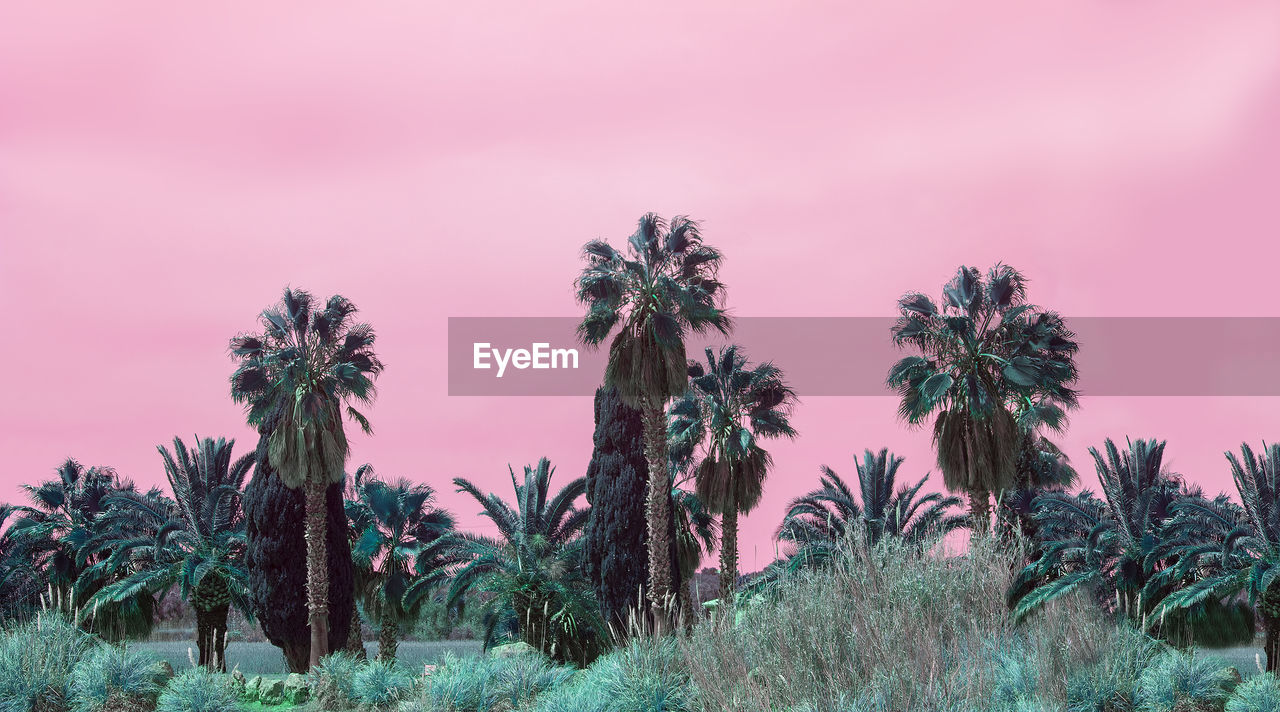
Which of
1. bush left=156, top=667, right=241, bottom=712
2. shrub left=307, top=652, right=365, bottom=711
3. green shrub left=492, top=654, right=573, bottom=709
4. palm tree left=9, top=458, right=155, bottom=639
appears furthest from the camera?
palm tree left=9, top=458, right=155, bottom=639

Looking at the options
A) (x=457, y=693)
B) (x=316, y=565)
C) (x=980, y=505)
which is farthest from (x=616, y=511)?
(x=457, y=693)

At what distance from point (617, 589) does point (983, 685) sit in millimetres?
22746

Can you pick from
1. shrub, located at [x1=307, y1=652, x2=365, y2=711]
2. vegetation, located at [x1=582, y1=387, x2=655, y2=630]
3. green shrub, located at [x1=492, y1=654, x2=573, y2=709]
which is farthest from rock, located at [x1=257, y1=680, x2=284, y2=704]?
vegetation, located at [x1=582, y1=387, x2=655, y2=630]

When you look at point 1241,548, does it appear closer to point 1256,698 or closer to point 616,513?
point 1256,698

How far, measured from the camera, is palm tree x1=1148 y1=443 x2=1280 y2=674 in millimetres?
36656

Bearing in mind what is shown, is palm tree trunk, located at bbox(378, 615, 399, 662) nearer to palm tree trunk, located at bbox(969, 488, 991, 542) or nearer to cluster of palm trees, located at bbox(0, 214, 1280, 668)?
cluster of palm trees, located at bbox(0, 214, 1280, 668)

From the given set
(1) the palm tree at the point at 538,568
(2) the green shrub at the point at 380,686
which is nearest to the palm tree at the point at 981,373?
(1) the palm tree at the point at 538,568

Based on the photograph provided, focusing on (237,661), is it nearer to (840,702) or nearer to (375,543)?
(375,543)

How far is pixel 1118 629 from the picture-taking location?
89.8 ft

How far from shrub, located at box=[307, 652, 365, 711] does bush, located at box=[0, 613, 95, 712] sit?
5.64 meters

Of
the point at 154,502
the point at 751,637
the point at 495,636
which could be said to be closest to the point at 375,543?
the point at 495,636

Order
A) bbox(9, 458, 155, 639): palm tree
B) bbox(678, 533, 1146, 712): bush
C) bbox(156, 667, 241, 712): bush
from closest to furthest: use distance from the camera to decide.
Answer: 1. bbox(678, 533, 1146, 712): bush
2. bbox(156, 667, 241, 712): bush
3. bbox(9, 458, 155, 639): palm tree

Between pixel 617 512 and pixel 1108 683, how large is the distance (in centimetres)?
1952

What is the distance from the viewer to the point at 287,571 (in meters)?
41.1
